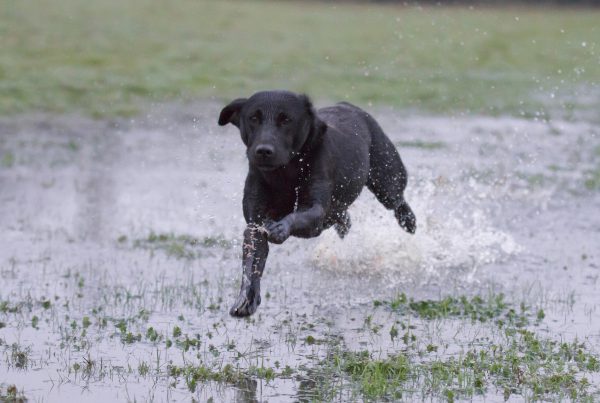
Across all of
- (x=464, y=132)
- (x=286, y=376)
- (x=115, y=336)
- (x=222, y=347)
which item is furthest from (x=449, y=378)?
(x=464, y=132)

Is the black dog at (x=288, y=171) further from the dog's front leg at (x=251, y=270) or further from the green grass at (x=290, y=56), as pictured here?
the green grass at (x=290, y=56)

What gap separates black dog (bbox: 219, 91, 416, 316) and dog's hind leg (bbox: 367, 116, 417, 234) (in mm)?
578

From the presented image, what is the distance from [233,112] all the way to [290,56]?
20.2 m

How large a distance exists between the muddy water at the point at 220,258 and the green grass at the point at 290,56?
15.1 feet

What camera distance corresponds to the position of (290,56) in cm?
2706

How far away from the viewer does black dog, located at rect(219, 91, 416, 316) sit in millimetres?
6590

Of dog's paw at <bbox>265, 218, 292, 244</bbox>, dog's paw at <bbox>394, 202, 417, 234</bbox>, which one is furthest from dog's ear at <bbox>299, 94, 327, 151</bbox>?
dog's paw at <bbox>394, 202, 417, 234</bbox>

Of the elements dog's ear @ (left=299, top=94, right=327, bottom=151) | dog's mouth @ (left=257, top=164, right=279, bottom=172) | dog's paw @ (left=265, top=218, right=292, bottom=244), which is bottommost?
dog's paw @ (left=265, top=218, right=292, bottom=244)

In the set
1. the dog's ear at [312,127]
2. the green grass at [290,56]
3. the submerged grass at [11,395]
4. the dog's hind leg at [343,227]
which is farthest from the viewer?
the green grass at [290,56]

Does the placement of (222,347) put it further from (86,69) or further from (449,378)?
(86,69)

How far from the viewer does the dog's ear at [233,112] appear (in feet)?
23.0

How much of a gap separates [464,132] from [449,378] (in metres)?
11.8

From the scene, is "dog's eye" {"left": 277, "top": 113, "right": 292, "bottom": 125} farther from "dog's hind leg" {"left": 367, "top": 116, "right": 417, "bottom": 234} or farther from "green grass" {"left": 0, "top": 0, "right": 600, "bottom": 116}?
"green grass" {"left": 0, "top": 0, "right": 600, "bottom": 116}

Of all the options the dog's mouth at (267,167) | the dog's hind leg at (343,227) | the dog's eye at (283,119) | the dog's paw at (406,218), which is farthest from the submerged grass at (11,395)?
the dog's paw at (406,218)
